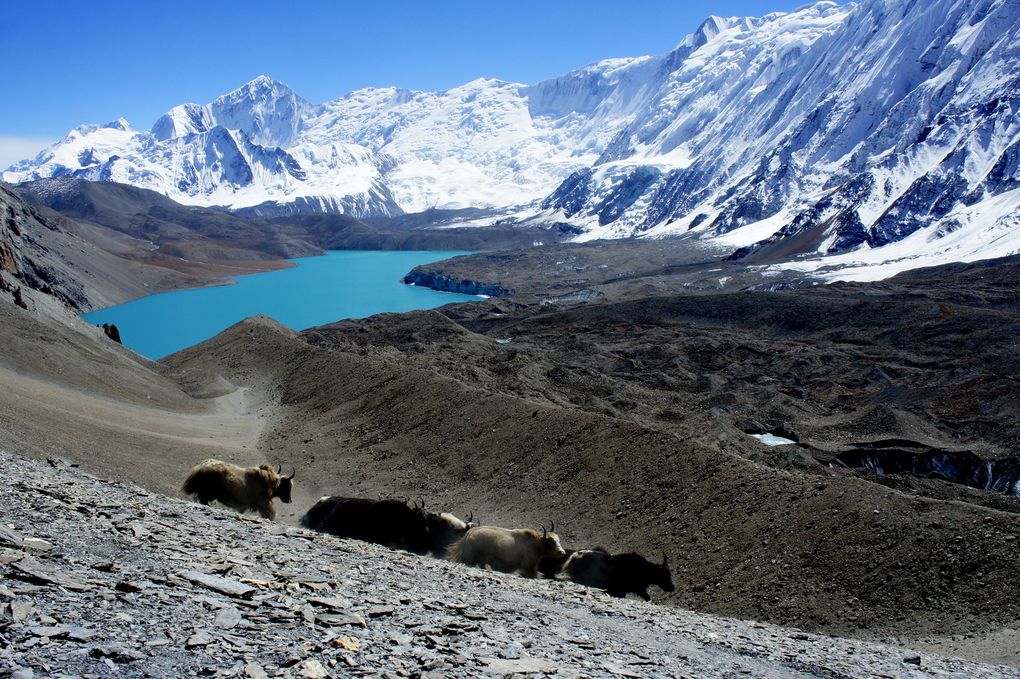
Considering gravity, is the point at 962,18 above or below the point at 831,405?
above

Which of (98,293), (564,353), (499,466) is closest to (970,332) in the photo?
(564,353)

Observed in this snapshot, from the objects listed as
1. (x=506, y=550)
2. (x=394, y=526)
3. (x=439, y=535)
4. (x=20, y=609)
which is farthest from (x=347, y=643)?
(x=439, y=535)

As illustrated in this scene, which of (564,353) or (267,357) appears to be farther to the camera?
(564,353)

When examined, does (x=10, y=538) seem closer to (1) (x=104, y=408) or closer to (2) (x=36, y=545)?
(2) (x=36, y=545)

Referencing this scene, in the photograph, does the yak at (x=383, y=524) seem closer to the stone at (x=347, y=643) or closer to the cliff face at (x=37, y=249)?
the stone at (x=347, y=643)

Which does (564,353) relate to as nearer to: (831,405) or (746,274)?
(831,405)
